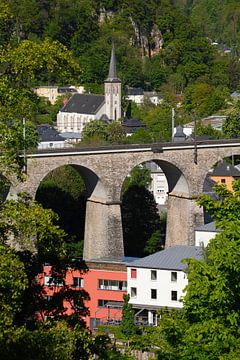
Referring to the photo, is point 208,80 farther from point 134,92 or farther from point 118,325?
point 118,325

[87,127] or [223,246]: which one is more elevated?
[87,127]

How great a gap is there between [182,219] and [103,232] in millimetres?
4731

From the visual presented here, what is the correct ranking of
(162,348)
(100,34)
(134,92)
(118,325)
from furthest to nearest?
(100,34) → (134,92) → (118,325) → (162,348)

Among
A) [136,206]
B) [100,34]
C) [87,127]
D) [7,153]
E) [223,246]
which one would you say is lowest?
[223,246]

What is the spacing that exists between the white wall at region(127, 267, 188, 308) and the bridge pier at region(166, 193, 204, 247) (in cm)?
1234

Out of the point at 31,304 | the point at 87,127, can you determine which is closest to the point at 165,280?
the point at 31,304

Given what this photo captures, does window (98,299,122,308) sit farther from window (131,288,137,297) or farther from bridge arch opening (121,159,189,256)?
bridge arch opening (121,159,189,256)

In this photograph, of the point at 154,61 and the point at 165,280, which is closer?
the point at 165,280

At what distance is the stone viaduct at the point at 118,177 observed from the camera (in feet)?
178

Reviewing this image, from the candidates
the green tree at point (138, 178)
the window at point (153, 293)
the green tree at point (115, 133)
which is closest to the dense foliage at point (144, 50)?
the green tree at point (115, 133)

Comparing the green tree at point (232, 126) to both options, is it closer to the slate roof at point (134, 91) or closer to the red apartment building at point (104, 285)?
the slate roof at point (134, 91)

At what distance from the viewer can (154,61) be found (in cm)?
13550

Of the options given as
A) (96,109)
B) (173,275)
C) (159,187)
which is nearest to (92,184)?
(173,275)

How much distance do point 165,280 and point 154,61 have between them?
92.9m
